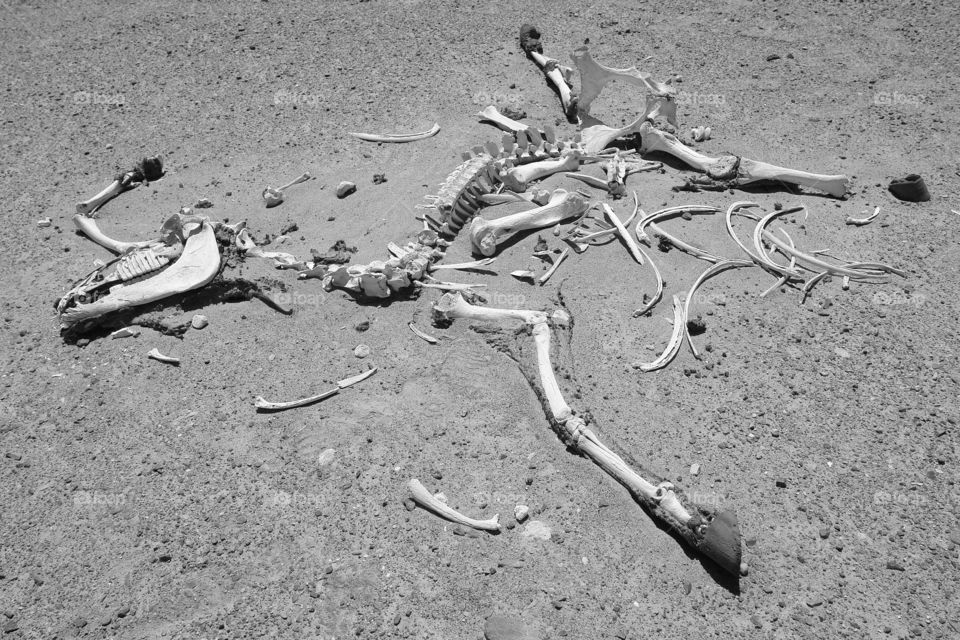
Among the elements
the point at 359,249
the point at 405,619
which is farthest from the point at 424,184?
the point at 405,619

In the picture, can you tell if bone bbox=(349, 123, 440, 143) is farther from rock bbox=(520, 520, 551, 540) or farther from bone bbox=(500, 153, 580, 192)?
rock bbox=(520, 520, 551, 540)

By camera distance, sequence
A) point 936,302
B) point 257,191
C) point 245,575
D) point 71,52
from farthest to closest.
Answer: point 71,52
point 257,191
point 936,302
point 245,575

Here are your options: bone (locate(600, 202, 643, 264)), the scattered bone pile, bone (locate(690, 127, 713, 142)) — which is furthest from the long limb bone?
bone (locate(690, 127, 713, 142))

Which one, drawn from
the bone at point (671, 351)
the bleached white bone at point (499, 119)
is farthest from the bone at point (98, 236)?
the bone at point (671, 351)

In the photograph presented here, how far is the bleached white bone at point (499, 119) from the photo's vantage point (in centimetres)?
805

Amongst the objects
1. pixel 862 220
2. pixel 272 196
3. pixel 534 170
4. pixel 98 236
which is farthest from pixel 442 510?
pixel 98 236

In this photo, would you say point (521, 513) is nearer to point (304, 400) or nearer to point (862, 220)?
point (304, 400)

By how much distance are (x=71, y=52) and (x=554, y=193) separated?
8427 millimetres

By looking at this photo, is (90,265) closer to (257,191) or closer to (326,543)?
(257,191)

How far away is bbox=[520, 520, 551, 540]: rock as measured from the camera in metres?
4.15

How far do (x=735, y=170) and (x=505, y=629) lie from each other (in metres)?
5.07

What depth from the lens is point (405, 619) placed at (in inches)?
150

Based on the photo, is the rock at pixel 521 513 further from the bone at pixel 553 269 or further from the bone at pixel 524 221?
the bone at pixel 524 221

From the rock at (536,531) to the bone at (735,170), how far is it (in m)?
4.29
